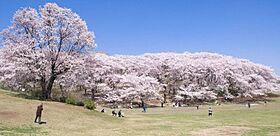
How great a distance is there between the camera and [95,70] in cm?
6769

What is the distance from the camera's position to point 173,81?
79.7 m

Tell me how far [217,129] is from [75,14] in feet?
89.4

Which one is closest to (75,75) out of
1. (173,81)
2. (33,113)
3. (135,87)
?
(135,87)

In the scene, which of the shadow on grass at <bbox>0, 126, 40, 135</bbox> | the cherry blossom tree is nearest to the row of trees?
the cherry blossom tree

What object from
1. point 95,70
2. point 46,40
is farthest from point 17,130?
point 95,70

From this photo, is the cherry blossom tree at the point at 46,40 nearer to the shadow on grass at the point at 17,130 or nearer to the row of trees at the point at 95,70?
the row of trees at the point at 95,70

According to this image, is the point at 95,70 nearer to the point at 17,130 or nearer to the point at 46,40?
the point at 46,40

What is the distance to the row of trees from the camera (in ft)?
151

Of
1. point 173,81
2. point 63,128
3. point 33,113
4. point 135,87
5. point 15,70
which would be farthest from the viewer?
point 173,81

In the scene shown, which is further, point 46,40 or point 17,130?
point 46,40

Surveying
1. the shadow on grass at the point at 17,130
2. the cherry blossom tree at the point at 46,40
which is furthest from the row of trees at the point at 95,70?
the shadow on grass at the point at 17,130

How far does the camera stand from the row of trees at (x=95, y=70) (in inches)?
1817

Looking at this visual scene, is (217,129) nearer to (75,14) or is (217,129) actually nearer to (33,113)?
(33,113)

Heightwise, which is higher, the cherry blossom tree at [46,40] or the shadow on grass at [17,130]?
the cherry blossom tree at [46,40]
